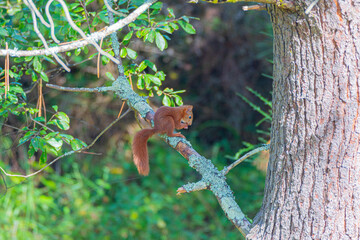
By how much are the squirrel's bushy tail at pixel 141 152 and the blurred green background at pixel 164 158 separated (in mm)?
1659

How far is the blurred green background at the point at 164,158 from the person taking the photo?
11.5 feet

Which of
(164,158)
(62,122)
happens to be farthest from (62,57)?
(164,158)

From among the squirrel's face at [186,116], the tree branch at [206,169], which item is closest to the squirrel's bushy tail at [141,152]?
the tree branch at [206,169]

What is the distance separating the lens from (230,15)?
13.2 feet

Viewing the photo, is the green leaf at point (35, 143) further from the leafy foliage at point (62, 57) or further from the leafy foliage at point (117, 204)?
the leafy foliage at point (117, 204)

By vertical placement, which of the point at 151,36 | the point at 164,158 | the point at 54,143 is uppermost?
the point at 151,36

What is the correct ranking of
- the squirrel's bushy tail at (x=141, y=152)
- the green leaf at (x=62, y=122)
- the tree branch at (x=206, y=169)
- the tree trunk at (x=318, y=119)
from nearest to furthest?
1. the tree trunk at (x=318, y=119)
2. the tree branch at (x=206, y=169)
3. the green leaf at (x=62, y=122)
4. the squirrel's bushy tail at (x=141, y=152)

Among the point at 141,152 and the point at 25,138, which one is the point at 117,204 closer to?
the point at 141,152

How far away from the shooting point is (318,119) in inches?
44.7

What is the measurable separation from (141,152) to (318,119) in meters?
0.93

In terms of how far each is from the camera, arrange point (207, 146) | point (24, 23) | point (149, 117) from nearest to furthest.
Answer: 1. point (149, 117)
2. point (24, 23)
3. point (207, 146)

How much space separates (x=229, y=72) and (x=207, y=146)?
75cm

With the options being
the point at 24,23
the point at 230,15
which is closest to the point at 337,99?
the point at 24,23

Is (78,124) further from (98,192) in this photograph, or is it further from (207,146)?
(207,146)
